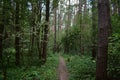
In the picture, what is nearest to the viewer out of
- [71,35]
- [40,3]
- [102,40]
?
[102,40]

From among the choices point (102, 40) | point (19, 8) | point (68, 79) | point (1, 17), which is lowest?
point (68, 79)

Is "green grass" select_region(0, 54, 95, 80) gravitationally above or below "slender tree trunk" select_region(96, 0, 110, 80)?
below

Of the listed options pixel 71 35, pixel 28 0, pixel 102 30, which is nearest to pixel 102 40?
pixel 102 30

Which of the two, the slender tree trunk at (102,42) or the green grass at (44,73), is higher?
the slender tree trunk at (102,42)

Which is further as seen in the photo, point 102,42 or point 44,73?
point 44,73

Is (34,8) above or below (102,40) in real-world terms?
above

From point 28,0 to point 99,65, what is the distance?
837 centimetres

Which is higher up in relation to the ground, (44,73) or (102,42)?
(102,42)

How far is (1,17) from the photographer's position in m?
9.89

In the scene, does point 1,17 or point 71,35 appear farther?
point 71,35

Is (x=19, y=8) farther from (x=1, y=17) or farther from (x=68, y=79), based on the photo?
(x=68, y=79)

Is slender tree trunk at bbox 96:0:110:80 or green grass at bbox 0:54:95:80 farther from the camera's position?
green grass at bbox 0:54:95:80

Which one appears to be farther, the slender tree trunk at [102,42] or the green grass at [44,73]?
the green grass at [44,73]

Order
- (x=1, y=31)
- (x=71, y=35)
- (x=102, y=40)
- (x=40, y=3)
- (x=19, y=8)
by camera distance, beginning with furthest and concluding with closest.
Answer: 1. (x=71, y=35)
2. (x=40, y=3)
3. (x=19, y=8)
4. (x=1, y=31)
5. (x=102, y=40)
